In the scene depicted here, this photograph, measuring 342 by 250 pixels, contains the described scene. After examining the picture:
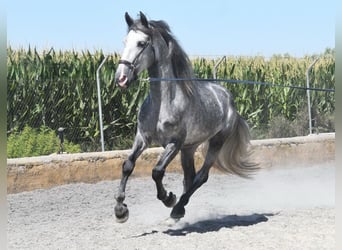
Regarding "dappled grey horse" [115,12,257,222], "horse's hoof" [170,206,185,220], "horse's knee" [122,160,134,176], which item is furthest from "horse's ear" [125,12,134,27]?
"horse's hoof" [170,206,185,220]

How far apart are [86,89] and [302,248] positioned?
21.6 feet

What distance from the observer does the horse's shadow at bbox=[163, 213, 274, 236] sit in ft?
21.0

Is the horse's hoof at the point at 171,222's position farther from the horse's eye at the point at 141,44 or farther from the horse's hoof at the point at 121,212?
the horse's eye at the point at 141,44

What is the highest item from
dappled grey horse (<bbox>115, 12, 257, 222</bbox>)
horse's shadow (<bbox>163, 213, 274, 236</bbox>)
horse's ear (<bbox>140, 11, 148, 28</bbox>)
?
horse's ear (<bbox>140, 11, 148, 28</bbox>)

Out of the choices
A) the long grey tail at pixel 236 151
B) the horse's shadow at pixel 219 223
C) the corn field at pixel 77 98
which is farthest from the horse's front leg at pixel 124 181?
the corn field at pixel 77 98

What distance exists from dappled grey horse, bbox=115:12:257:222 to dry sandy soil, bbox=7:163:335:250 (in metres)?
0.42

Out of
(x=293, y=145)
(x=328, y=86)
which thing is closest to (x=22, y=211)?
(x=293, y=145)

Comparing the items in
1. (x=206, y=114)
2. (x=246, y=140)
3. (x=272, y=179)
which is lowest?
(x=272, y=179)

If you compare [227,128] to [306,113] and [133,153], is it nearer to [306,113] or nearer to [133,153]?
[133,153]

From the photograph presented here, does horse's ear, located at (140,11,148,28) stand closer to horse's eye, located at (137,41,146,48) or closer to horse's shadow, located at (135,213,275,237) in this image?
horse's eye, located at (137,41,146,48)

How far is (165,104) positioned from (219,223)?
1.53m

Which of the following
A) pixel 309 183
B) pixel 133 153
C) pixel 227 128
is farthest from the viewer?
pixel 309 183

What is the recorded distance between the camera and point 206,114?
6.56 metres

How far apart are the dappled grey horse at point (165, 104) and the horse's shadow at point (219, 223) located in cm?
22
